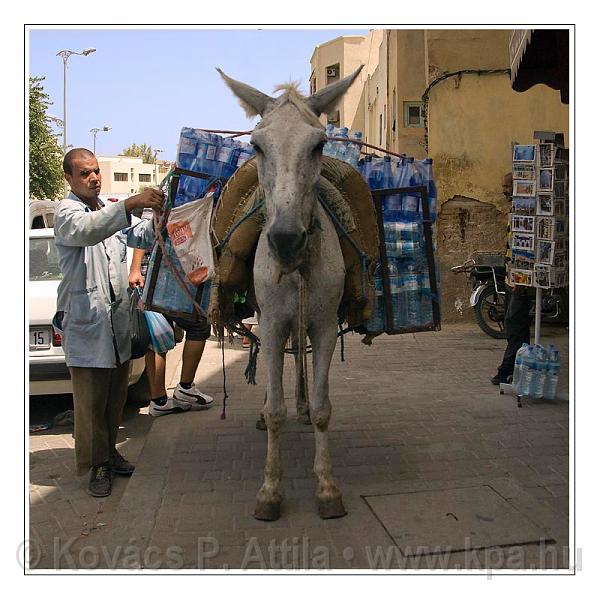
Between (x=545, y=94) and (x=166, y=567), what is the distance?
10.6 meters

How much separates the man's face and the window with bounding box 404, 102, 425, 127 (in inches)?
447

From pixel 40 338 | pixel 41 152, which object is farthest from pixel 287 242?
pixel 41 152

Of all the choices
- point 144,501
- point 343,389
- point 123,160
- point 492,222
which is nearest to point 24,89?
point 144,501

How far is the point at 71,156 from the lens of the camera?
4.24 m

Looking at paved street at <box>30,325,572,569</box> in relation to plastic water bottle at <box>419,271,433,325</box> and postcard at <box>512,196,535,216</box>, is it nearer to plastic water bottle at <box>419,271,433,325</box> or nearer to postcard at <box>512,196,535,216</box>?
plastic water bottle at <box>419,271,433,325</box>

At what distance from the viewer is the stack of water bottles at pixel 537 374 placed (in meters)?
6.20

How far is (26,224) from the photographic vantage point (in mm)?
3455

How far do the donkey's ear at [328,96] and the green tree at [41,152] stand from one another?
762 inches

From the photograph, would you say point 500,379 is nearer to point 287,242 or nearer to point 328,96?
point 328,96

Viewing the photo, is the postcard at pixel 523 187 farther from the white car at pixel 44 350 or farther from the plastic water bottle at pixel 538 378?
the white car at pixel 44 350

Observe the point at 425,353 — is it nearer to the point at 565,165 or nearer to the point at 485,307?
the point at 485,307

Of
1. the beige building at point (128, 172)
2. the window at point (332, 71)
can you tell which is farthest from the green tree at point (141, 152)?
the window at point (332, 71)

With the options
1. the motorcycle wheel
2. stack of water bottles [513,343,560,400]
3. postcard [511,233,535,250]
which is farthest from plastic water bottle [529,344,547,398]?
the motorcycle wheel

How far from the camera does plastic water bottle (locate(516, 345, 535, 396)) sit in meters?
6.19
